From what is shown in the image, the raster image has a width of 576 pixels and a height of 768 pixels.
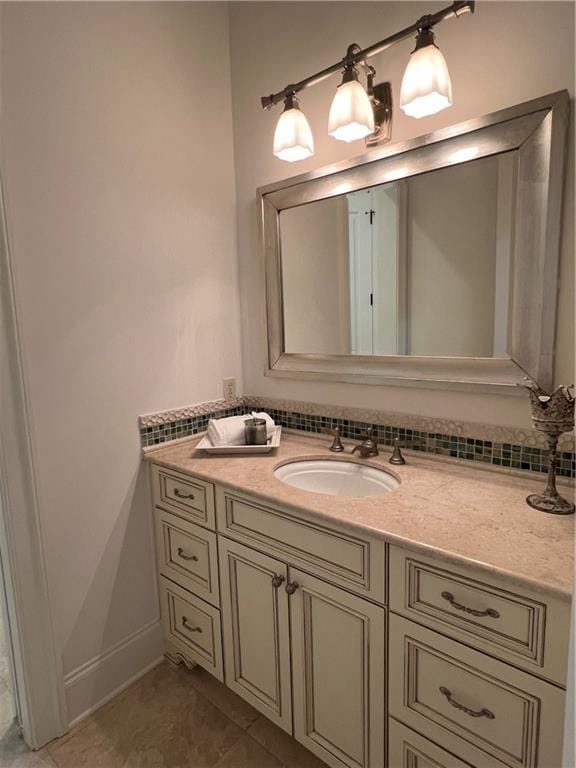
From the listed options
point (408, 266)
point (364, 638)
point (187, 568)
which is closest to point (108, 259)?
point (408, 266)

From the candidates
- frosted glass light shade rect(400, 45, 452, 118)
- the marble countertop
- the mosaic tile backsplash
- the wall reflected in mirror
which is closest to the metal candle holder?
the marble countertop

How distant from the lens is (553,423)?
3.26ft

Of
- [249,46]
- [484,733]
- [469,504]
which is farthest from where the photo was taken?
[249,46]

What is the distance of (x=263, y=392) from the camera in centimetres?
191

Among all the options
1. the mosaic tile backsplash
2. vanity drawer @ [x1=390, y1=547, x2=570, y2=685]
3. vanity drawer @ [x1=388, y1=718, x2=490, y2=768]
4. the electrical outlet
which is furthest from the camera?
the electrical outlet

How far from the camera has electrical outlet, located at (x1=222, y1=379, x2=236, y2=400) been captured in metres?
1.90

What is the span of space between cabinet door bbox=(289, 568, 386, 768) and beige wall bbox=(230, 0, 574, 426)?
2.21 feet

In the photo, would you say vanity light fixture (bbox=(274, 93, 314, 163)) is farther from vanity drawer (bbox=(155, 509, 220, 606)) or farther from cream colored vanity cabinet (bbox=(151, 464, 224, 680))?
vanity drawer (bbox=(155, 509, 220, 606))

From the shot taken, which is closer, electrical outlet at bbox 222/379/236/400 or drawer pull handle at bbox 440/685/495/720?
drawer pull handle at bbox 440/685/495/720

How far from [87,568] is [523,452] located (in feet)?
4.81

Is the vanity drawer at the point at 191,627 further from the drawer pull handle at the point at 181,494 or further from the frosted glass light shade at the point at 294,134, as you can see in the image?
the frosted glass light shade at the point at 294,134

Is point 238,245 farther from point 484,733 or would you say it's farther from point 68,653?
point 484,733

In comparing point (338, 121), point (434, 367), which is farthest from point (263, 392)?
point (338, 121)

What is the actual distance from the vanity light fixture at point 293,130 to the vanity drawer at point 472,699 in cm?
141
